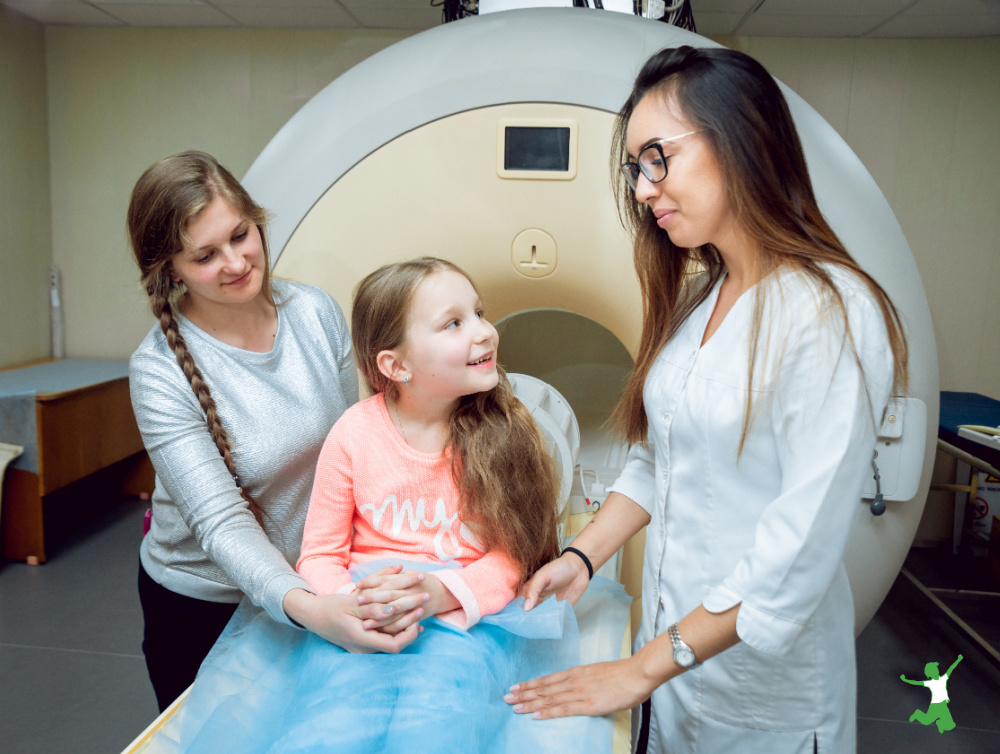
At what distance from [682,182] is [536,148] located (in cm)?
74

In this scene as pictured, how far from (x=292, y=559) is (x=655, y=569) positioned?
0.56m

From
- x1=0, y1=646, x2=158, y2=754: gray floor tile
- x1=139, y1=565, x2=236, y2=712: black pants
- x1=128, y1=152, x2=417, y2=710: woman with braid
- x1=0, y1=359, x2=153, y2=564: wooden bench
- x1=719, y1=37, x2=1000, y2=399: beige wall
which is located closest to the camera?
x1=128, y1=152, x2=417, y2=710: woman with braid

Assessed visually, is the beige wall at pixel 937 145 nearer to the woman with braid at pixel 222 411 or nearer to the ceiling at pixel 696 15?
the ceiling at pixel 696 15

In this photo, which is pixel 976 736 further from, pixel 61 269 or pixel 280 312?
pixel 61 269

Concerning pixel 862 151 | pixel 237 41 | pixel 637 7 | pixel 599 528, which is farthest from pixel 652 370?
pixel 237 41

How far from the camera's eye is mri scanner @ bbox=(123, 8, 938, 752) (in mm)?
1392

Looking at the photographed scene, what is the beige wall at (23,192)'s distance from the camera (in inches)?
110

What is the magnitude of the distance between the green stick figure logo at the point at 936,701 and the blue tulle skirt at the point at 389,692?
4.00ft

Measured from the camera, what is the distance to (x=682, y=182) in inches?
29.6

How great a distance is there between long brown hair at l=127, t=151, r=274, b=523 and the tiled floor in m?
1.11

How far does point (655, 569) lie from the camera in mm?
900

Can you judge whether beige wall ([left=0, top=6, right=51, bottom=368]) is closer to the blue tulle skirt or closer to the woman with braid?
the woman with braid

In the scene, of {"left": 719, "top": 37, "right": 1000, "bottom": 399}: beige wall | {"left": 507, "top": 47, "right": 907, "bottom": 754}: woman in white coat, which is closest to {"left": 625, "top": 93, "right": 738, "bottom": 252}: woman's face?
{"left": 507, "top": 47, "right": 907, "bottom": 754}: woman in white coat

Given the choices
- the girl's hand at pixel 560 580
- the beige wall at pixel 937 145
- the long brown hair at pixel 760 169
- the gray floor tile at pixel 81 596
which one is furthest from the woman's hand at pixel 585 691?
the beige wall at pixel 937 145
